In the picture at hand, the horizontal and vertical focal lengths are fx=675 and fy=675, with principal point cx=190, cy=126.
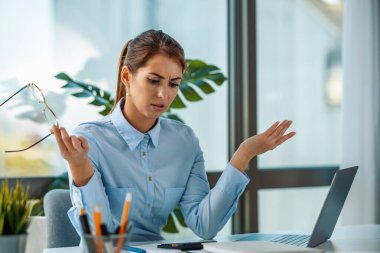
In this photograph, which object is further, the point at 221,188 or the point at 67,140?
the point at 221,188

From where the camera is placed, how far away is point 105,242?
1188 millimetres

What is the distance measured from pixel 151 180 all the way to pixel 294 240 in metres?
0.51

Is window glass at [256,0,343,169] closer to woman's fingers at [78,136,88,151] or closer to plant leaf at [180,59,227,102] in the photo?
plant leaf at [180,59,227,102]

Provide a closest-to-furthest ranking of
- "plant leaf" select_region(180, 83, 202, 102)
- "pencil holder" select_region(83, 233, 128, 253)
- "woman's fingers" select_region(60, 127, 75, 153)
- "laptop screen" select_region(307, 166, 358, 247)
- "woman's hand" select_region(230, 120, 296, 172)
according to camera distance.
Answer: "pencil holder" select_region(83, 233, 128, 253) → "woman's fingers" select_region(60, 127, 75, 153) → "laptop screen" select_region(307, 166, 358, 247) → "woman's hand" select_region(230, 120, 296, 172) → "plant leaf" select_region(180, 83, 202, 102)

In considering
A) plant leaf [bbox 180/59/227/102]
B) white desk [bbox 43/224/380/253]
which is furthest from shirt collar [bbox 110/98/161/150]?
plant leaf [bbox 180/59/227/102]

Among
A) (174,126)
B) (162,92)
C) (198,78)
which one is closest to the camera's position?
(162,92)

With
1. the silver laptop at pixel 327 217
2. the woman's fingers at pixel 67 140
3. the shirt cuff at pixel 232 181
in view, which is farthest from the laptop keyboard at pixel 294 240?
the woman's fingers at pixel 67 140

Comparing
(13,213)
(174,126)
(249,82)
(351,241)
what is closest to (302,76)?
(249,82)

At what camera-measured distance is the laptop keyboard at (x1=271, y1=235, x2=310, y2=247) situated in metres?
1.89

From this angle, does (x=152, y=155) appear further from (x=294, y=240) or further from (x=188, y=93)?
(x=188, y=93)

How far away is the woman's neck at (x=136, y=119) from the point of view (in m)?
2.21

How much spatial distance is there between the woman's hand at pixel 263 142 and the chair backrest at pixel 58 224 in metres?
0.57

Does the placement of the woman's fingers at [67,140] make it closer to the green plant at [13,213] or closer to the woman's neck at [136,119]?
the green plant at [13,213]

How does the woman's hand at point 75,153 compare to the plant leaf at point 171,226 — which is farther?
the plant leaf at point 171,226
